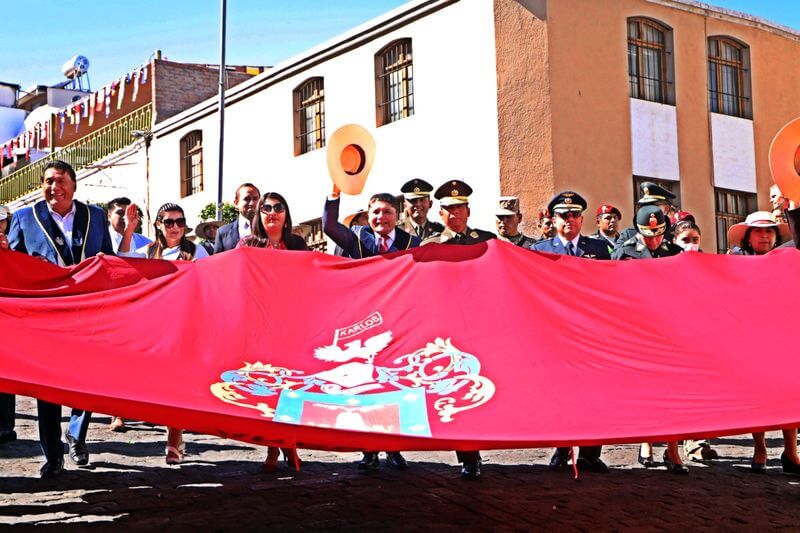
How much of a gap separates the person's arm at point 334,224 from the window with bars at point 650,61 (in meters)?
13.5

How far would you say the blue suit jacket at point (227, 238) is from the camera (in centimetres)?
796

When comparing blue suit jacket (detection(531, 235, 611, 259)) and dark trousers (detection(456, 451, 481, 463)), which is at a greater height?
blue suit jacket (detection(531, 235, 611, 259))

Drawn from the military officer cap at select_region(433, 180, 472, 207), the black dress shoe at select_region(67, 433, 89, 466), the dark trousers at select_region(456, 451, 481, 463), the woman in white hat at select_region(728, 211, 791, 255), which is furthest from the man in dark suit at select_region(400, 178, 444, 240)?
the black dress shoe at select_region(67, 433, 89, 466)

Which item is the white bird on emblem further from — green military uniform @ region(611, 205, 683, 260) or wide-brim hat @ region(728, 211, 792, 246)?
wide-brim hat @ region(728, 211, 792, 246)

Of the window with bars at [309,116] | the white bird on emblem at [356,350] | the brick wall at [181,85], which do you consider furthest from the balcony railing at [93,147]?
the white bird on emblem at [356,350]

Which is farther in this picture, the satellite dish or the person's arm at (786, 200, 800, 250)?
the satellite dish

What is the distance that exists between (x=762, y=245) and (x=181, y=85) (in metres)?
22.6

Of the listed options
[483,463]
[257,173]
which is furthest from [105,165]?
[483,463]

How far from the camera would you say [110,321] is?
607 cm

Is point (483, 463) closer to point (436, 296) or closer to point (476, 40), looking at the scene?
point (436, 296)

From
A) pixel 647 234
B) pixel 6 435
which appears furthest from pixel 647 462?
pixel 6 435

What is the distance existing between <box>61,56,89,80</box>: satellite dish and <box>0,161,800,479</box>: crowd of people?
34.5 meters

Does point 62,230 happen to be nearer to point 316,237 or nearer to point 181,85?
point 316,237

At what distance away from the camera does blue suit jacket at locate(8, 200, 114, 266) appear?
7.39m
